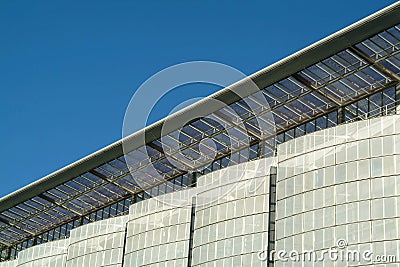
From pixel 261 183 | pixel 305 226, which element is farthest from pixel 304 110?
pixel 305 226

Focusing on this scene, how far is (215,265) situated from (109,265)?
12677mm

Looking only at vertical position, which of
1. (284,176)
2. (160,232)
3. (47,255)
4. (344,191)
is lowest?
(344,191)

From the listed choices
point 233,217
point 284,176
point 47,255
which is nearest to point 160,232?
point 233,217

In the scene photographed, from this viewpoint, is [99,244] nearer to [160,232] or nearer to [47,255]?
[160,232]

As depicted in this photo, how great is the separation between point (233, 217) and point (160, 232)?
7657mm

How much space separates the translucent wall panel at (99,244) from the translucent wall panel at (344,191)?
1712 cm

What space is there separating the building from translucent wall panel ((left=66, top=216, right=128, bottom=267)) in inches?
3.2

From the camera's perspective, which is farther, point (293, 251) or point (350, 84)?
point (350, 84)

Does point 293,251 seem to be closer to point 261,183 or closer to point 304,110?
point 261,183

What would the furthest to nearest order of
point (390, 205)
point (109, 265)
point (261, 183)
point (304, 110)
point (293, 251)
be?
point (109, 265)
point (304, 110)
point (261, 183)
point (293, 251)
point (390, 205)

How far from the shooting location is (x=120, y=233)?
2459 inches

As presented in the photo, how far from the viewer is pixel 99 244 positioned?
63750 millimetres

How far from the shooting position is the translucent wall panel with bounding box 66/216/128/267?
62250mm

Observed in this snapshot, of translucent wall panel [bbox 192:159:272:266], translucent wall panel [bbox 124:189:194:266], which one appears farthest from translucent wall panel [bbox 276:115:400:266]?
translucent wall panel [bbox 124:189:194:266]
